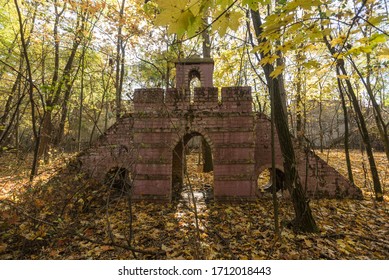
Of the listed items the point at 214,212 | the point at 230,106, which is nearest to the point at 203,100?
the point at 230,106

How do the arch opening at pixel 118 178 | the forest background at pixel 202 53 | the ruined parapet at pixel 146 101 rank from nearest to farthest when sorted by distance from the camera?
the forest background at pixel 202 53 → the arch opening at pixel 118 178 → the ruined parapet at pixel 146 101

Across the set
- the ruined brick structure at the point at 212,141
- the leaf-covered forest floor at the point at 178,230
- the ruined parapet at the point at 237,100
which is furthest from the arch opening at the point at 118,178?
the ruined parapet at the point at 237,100

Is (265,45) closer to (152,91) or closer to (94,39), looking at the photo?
(152,91)

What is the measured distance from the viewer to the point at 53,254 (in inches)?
156

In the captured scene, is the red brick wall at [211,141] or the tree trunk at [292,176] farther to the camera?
the red brick wall at [211,141]

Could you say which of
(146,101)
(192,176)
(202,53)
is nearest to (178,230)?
(146,101)

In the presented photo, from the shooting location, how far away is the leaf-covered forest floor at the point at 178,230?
386 cm

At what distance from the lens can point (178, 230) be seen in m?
4.88

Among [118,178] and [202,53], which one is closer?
[118,178]

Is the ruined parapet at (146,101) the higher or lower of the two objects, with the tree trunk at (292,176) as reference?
higher

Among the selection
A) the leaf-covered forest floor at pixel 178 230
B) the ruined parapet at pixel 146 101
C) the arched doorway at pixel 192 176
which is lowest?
the leaf-covered forest floor at pixel 178 230

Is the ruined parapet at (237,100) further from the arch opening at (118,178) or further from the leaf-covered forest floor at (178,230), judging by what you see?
the arch opening at (118,178)

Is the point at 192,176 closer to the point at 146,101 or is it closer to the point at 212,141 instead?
the point at 212,141
